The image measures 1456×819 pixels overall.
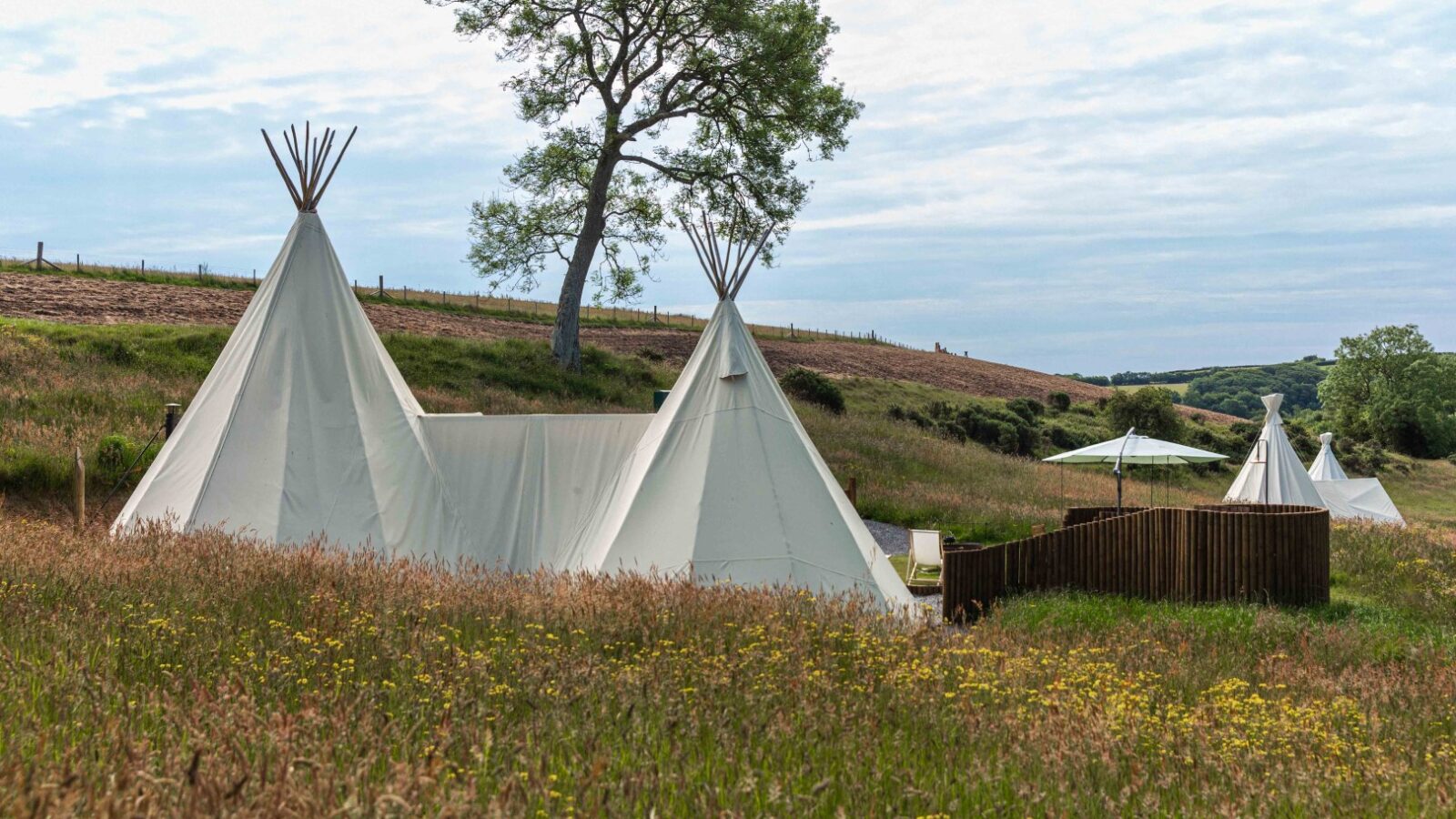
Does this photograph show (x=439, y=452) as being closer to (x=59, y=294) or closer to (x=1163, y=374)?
(x=59, y=294)

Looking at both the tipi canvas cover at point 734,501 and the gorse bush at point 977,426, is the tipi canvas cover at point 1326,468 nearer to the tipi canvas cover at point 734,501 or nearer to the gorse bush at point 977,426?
Result: the gorse bush at point 977,426

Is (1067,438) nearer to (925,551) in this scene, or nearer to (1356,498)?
(1356,498)

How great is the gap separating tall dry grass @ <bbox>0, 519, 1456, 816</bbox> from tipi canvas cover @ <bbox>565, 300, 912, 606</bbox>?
2.02 metres

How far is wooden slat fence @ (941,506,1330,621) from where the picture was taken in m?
11.4

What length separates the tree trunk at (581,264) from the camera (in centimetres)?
2530

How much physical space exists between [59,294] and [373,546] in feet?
79.1

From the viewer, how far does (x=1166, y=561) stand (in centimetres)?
1190

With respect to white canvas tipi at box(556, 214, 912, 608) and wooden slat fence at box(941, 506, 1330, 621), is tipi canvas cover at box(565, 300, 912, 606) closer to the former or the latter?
white canvas tipi at box(556, 214, 912, 608)

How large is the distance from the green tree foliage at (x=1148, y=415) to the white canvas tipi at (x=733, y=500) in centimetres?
3609

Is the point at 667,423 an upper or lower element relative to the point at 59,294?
lower

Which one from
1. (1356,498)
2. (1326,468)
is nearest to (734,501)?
(1356,498)

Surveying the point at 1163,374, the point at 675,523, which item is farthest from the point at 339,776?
the point at 1163,374

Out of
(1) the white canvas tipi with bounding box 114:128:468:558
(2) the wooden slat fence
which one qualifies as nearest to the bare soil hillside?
(1) the white canvas tipi with bounding box 114:128:468:558

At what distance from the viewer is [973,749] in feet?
12.6
